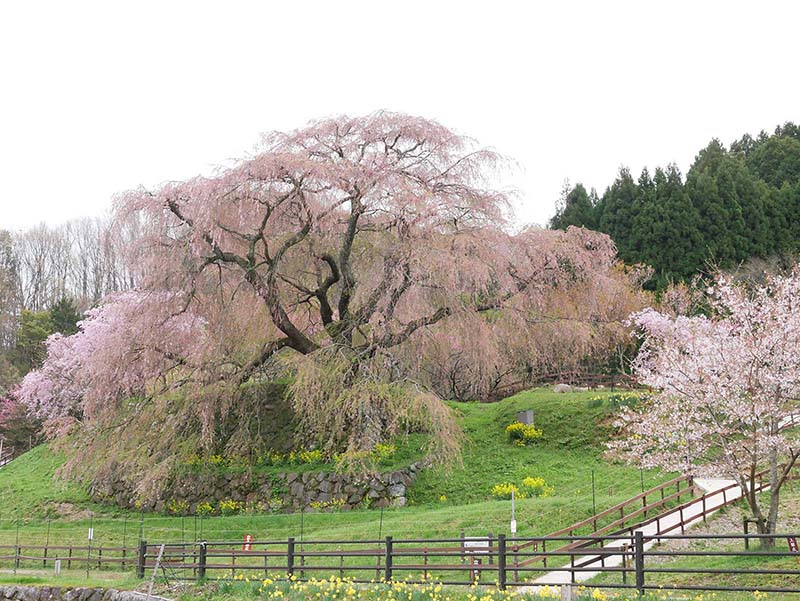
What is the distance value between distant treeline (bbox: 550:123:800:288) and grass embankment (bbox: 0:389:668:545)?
16.5m

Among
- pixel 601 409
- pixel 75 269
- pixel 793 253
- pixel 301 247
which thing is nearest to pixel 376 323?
pixel 301 247

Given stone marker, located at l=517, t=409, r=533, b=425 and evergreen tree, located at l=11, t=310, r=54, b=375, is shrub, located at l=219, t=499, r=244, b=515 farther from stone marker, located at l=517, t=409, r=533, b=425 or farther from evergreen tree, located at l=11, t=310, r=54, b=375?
evergreen tree, located at l=11, t=310, r=54, b=375

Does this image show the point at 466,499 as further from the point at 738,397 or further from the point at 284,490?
the point at 738,397

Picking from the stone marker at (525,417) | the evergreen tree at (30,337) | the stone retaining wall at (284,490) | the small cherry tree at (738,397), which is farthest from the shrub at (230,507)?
the evergreen tree at (30,337)

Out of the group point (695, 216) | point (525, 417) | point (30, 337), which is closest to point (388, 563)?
point (525, 417)

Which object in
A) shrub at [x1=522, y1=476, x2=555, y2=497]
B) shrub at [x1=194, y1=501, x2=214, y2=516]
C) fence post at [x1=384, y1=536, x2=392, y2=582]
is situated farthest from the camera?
shrub at [x1=194, y1=501, x2=214, y2=516]

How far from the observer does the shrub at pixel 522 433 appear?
2484 centimetres

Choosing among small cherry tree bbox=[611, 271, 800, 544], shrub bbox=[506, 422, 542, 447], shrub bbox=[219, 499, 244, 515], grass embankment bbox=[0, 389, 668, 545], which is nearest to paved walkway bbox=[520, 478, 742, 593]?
small cherry tree bbox=[611, 271, 800, 544]

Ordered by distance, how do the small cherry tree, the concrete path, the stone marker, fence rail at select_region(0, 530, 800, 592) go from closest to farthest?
fence rail at select_region(0, 530, 800, 592), the concrete path, the small cherry tree, the stone marker

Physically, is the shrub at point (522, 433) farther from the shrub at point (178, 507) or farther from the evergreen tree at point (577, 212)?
the evergreen tree at point (577, 212)

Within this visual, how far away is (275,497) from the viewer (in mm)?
23000

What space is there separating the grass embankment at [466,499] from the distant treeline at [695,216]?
16540 millimetres

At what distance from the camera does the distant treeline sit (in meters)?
41.7

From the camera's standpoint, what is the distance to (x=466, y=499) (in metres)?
21.5
